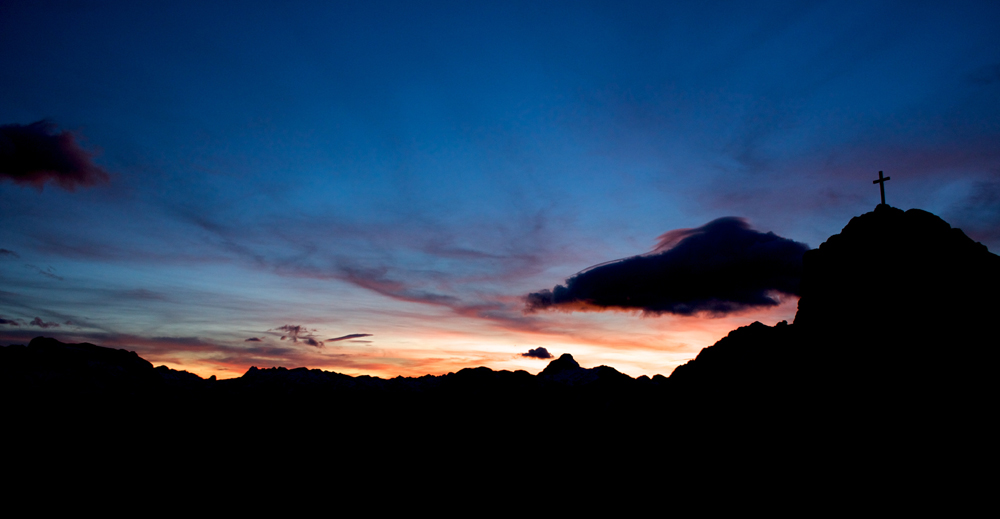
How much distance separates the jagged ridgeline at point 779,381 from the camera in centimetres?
2881

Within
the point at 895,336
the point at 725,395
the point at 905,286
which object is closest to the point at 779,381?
the point at 895,336

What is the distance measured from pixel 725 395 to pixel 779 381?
17.7 metres

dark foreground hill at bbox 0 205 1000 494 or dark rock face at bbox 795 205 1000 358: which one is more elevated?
dark rock face at bbox 795 205 1000 358

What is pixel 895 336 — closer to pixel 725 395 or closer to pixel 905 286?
pixel 905 286

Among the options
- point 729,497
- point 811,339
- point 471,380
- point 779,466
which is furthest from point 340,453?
point 811,339

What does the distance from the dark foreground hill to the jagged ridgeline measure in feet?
0.43

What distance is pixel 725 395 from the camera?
59.8m

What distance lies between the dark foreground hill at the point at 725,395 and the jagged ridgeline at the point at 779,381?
0.43ft

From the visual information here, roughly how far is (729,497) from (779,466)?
10.3m

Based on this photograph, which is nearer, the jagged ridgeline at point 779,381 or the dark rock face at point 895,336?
the dark rock face at point 895,336

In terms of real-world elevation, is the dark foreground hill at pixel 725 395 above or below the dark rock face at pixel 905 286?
below

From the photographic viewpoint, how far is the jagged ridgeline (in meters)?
28.8

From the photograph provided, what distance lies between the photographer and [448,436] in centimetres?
10381

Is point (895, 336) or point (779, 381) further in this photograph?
point (779, 381)
